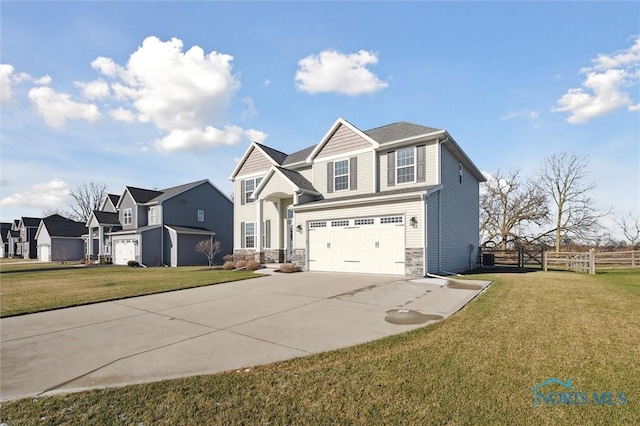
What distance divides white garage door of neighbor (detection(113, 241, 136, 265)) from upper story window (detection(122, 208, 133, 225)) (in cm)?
233

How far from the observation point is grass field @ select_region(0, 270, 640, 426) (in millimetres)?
3199

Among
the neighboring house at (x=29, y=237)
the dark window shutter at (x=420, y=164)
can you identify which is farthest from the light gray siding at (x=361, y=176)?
the neighboring house at (x=29, y=237)

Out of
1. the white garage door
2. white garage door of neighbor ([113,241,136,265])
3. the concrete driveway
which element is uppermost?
the concrete driveway

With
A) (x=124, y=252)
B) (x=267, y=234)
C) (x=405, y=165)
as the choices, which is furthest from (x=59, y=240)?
(x=405, y=165)

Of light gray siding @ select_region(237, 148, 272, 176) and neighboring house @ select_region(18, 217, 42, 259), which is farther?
neighboring house @ select_region(18, 217, 42, 259)

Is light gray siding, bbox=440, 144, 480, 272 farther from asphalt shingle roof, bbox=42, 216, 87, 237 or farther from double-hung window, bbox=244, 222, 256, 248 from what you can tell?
asphalt shingle roof, bbox=42, 216, 87, 237

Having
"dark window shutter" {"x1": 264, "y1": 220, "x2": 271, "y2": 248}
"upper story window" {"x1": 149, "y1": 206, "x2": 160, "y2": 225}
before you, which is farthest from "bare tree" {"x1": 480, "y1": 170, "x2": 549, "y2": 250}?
"upper story window" {"x1": 149, "y1": 206, "x2": 160, "y2": 225}

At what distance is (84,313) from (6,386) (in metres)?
4.67

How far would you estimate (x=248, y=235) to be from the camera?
23.8 metres

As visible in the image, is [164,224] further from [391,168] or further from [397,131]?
[397,131]

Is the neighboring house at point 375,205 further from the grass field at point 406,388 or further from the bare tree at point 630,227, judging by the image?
the bare tree at point 630,227

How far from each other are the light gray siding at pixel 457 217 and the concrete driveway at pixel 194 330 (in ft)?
18.9

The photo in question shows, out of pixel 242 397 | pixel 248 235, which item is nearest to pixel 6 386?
pixel 242 397

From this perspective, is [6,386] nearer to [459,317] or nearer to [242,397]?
[242,397]
